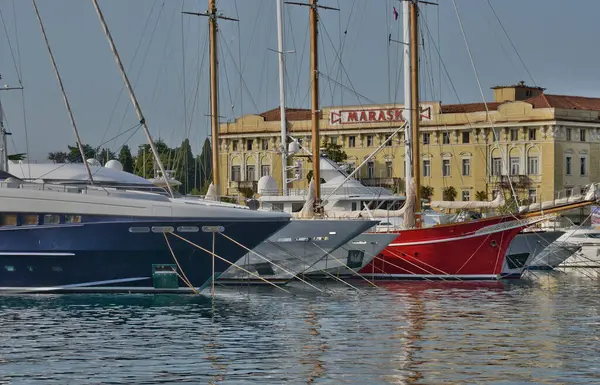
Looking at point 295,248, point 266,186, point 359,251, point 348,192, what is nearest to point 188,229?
point 295,248

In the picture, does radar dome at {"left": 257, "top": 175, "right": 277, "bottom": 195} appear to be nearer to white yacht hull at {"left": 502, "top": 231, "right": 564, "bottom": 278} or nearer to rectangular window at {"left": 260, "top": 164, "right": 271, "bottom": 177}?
white yacht hull at {"left": 502, "top": 231, "right": 564, "bottom": 278}

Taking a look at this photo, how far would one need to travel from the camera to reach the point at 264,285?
165 feet

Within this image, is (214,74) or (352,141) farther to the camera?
(352,141)

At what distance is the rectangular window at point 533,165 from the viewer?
119037 mm

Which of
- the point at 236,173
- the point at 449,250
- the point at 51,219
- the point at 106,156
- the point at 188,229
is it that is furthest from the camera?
the point at 236,173

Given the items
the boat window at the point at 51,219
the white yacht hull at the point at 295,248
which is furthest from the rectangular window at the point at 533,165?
the boat window at the point at 51,219

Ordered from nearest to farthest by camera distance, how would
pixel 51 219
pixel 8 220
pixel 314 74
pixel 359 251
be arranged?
pixel 51 219
pixel 8 220
pixel 359 251
pixel 314 74

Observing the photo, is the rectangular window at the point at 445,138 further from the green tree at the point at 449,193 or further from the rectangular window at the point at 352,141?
the rectangular window at the point at 352,141

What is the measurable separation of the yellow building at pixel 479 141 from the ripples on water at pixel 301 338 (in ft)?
235

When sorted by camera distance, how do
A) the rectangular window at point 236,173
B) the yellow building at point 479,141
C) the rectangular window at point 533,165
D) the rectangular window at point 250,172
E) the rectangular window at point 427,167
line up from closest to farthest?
the yellow building at point 479,141 < the rectangular window at point 533,165 < the rectangular window at point 427,167 < the rectangular window at point 250,172 < the rectangular window at point 236,173

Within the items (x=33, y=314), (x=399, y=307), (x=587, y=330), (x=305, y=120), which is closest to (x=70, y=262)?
(x=33, y=314)

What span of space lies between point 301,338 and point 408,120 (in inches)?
1074

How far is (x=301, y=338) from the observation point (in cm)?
3225

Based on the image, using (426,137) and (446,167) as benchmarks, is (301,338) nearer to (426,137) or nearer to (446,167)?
(426,137)
